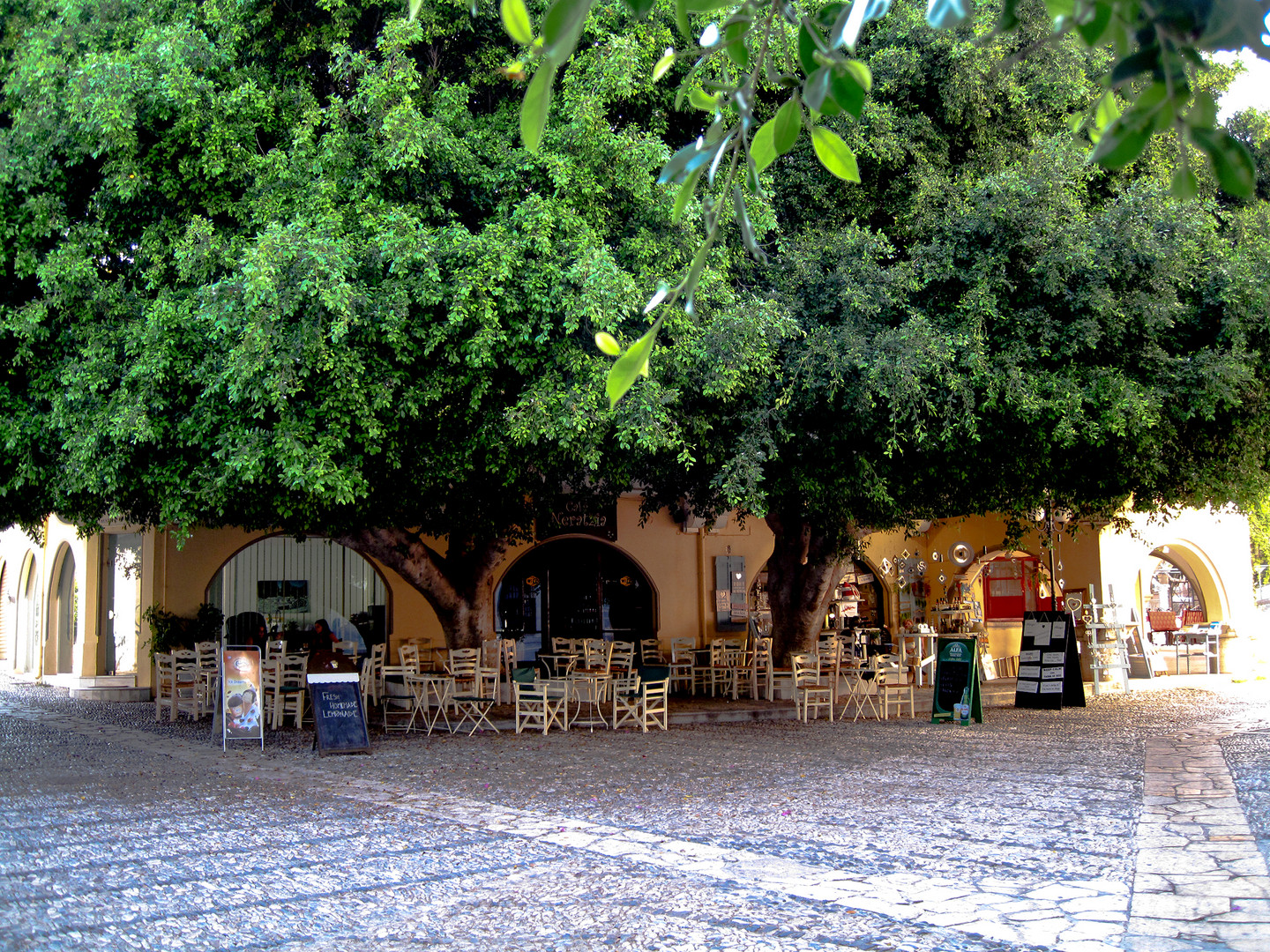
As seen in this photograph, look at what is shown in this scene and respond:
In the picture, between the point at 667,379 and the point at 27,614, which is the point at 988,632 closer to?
the point at 667,379

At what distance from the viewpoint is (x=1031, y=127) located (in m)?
10.9

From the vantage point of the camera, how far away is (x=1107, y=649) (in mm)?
15570

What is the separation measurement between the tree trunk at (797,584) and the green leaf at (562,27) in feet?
42.9

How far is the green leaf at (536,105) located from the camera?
139 cm

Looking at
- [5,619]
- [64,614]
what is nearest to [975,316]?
[64,614]

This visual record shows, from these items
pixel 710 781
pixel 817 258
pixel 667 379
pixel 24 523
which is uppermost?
pixel 817 258

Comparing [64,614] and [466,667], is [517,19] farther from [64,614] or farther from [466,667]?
[64,614]

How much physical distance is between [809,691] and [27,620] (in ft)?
57.7

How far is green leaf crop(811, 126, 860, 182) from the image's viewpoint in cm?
165

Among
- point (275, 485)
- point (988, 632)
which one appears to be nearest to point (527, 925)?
point (275, 485)

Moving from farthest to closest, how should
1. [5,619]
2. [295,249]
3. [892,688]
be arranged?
[5,619] < [892,688] < [295,249]

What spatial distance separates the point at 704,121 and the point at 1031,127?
3.46 metres

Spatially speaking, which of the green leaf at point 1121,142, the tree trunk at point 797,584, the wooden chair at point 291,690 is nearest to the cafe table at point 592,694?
the tree trunk at point 797,584

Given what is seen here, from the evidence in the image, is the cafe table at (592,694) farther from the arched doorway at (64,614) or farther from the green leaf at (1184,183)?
the arched doorway at (64,614)
